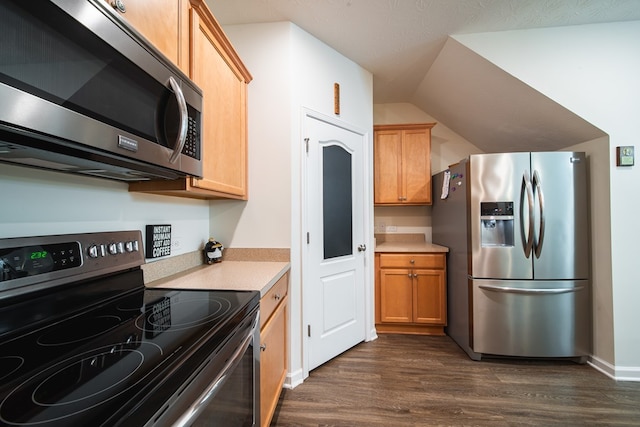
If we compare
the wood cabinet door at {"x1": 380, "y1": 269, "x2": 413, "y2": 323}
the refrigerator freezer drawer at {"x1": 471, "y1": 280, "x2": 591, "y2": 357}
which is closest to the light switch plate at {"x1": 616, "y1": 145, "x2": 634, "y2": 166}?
the refrigerator freezer drawer at {"x1": 471, "y1": 280, "x2": 591, "y2": 357}

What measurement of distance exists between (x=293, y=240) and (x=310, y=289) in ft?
1.39

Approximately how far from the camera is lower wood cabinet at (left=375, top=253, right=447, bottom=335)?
2.71 metres

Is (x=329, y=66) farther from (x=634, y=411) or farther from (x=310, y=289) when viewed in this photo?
(x=634, y=411)

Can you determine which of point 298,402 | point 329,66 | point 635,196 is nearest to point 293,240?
point 298,402

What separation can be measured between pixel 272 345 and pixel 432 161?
119 inches

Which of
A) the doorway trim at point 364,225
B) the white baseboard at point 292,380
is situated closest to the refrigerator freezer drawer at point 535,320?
the doorway trim at point 364,225

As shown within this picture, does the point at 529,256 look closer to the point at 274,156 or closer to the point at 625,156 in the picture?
the point at 625,156

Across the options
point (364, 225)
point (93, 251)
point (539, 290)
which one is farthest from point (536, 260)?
point (93, 251)

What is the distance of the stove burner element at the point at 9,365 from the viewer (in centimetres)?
50

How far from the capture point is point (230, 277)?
1.39m

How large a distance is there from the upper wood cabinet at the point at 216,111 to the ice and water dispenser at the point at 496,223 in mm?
2026

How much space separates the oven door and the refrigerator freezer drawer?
2.03 metres

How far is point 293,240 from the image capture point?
1.88 meters

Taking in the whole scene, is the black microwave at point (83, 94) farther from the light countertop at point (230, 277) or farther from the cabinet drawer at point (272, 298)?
the cabinet drawer at point (272, 298)
